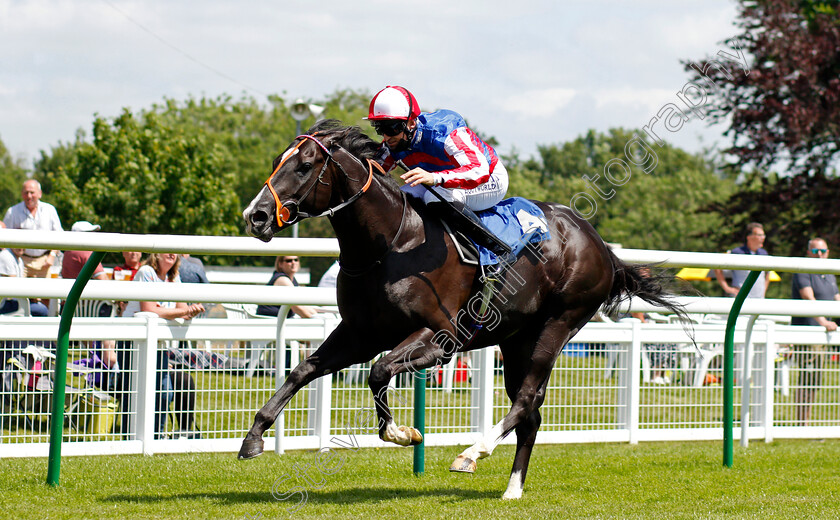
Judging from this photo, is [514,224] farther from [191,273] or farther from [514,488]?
[191,273]

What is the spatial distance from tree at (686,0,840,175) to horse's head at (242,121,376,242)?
13432 millimetres

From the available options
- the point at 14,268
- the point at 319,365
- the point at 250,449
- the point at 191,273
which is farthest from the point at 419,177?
the point at 14,268

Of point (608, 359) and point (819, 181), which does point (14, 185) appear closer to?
point (819, 181)

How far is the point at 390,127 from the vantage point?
4.08 meters

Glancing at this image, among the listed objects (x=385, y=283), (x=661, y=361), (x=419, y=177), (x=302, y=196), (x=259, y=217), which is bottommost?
(x=661, y=361)

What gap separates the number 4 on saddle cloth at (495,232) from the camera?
13.8ft

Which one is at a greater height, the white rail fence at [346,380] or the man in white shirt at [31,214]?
the man in white shirt at [31,214]

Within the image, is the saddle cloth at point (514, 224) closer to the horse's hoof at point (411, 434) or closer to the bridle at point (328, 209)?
the bridle at point (328, 209)

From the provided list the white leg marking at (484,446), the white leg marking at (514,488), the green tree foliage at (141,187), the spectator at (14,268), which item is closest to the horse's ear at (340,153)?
the white leg marking at (484,446)

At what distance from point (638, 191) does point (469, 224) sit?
45.1 meters

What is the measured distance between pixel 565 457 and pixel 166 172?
27.0m

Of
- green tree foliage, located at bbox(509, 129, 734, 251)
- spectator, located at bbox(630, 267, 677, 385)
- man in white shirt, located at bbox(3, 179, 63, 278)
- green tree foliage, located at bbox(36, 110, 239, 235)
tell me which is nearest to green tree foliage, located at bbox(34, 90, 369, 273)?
green tree foliage, located at bbox(36, 110, 239, 235)

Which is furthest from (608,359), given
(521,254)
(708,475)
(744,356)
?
(521,254)

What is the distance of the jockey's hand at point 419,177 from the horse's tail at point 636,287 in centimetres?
144
